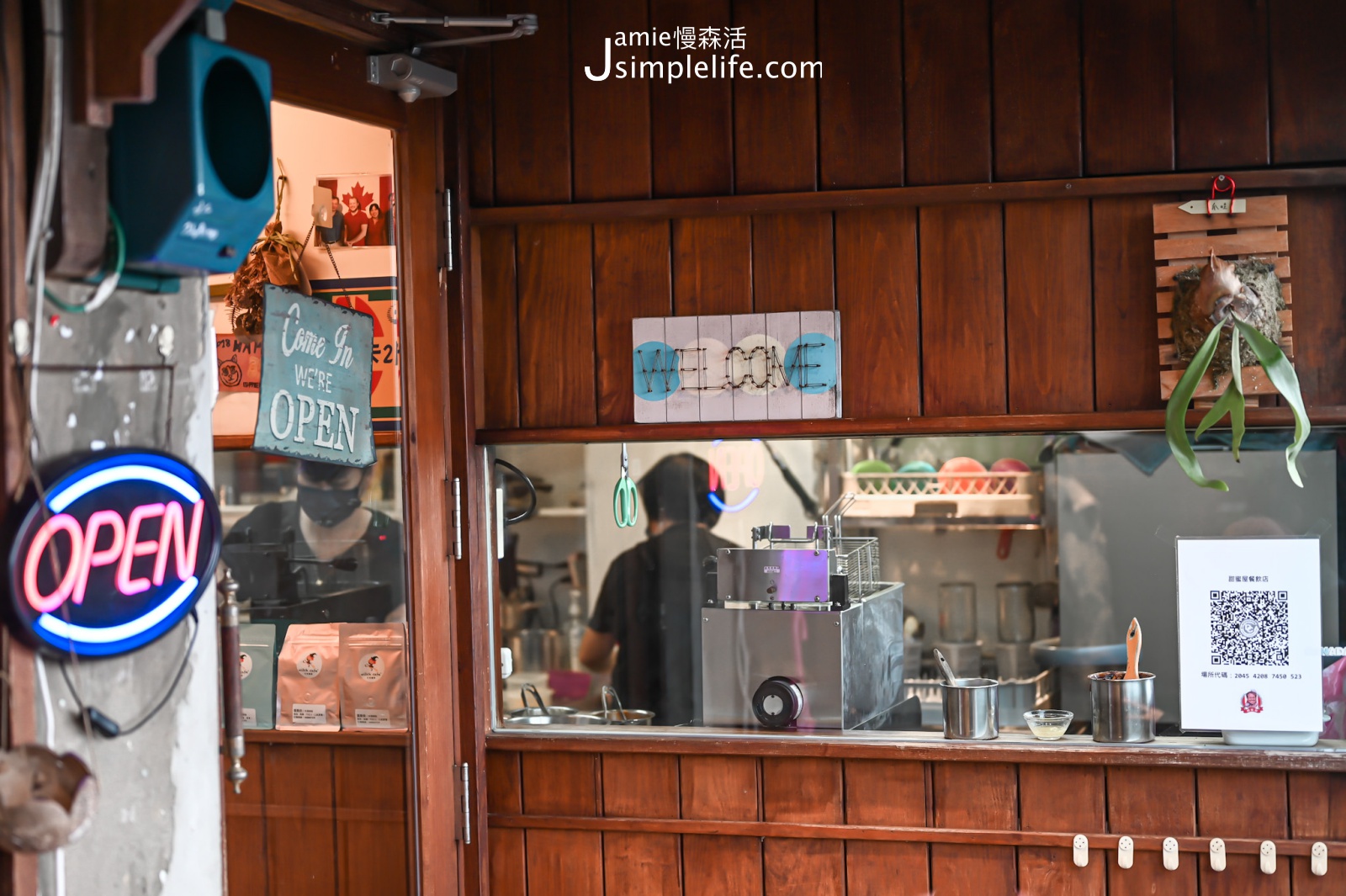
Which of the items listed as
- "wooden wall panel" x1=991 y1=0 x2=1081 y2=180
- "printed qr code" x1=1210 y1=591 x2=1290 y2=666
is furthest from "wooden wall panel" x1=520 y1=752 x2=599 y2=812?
"wooden wall panel" x1=991 y1=0 x2=1081 y2=180

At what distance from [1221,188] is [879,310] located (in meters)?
0.75

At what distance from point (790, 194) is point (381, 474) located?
1087 millimetres

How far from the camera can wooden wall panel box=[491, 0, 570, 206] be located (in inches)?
108

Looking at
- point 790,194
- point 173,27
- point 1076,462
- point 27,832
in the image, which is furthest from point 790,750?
point 173,27

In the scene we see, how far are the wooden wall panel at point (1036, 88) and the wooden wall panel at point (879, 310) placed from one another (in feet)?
0.88

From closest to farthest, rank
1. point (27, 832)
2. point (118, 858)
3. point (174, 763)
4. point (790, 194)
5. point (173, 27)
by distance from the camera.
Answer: point (27, 832), point (173, 27), point (118, 858), point (174, 763), point (790, 194)

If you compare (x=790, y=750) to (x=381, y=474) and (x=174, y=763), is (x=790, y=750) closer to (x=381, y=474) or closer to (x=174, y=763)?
(x=381, y=474)

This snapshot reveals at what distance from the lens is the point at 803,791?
8.71 feet

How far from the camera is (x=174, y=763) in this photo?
1.78 metres

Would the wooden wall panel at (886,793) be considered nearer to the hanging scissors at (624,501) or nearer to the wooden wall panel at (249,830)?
the hanging scissors at (624,501)

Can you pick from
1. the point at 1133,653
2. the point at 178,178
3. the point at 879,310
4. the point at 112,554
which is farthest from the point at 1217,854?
the point at 178,178

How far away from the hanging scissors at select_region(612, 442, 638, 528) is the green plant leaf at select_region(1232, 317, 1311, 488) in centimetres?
150

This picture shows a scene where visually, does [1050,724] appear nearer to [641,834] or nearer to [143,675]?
[641,834]

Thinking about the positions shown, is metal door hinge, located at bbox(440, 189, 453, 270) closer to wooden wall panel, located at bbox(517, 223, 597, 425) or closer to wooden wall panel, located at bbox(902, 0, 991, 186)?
wooden wall panel, located at bbox(517, 223, 597, 425)
